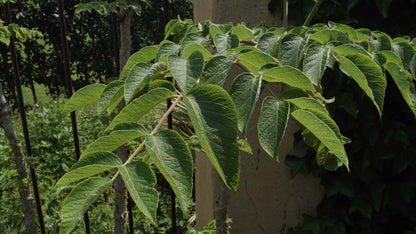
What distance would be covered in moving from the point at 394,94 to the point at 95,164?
1764mm

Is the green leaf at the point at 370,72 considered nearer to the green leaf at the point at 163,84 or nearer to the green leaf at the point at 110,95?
the green leaf at the point at 163,84

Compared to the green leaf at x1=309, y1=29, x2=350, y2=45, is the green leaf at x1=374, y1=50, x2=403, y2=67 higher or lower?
the green leaf at x1=309, y1=29, x2=350, y2=45

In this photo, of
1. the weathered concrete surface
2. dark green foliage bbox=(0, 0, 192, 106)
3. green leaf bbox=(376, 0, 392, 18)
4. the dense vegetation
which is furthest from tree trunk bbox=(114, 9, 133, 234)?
dark green foliage bbox=(0, 0, 192, 106)

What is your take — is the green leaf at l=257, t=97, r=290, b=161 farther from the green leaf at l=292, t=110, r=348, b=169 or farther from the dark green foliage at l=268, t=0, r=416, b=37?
the dark green foliage at l=268, t=0, r=416, b=37

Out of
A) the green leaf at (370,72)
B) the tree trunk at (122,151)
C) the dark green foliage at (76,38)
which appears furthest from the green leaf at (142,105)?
the dark green foliage at (76,38)

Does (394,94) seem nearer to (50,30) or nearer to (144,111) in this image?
(144,111)

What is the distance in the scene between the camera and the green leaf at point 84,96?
798 millimetres

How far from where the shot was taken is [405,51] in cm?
94

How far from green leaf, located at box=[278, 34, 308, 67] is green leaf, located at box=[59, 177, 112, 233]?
0.42m

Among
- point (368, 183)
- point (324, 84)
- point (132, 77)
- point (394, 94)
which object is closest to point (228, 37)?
point (132, 77)

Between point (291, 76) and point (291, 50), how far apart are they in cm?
15

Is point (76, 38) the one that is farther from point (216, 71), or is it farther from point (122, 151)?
point (216, 71)

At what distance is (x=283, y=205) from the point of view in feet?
7.06

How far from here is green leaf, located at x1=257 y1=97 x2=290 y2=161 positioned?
59cm
